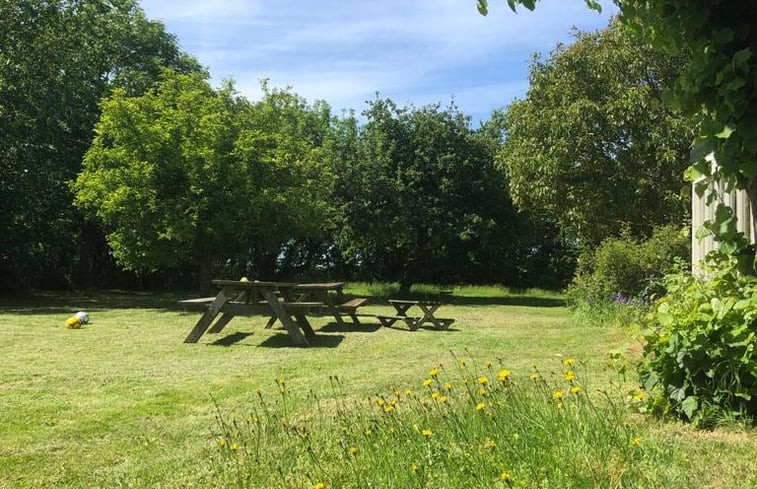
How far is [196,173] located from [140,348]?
27.4 ft

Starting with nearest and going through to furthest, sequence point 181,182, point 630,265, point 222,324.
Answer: point 222,324, point 630,265, point 181,182

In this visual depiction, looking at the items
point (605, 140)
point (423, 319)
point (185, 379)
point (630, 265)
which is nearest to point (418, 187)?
point (605, 140)

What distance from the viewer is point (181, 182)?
55.6 ft

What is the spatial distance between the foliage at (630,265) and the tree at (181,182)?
817cm

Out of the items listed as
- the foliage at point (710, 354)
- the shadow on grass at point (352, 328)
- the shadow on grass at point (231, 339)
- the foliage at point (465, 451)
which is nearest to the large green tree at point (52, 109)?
the shadow on grass at point (231, 339)

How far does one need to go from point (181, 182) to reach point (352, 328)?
7.59 metres

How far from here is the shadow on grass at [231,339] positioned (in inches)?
376

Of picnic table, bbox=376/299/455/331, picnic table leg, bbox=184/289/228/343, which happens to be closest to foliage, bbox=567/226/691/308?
picnic table, bbox=376/299/455/331

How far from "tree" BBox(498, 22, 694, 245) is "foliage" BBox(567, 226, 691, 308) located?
2.00 meters

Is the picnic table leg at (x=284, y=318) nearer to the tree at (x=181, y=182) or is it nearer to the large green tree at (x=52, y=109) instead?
the tree at (x=181, y=182)

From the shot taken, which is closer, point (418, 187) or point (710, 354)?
point (710, 354)

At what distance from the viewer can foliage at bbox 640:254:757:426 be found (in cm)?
373

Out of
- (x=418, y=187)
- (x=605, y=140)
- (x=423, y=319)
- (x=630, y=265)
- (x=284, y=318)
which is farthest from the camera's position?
(x=418, y=187)

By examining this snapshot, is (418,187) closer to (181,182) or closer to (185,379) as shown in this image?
(181,182)
